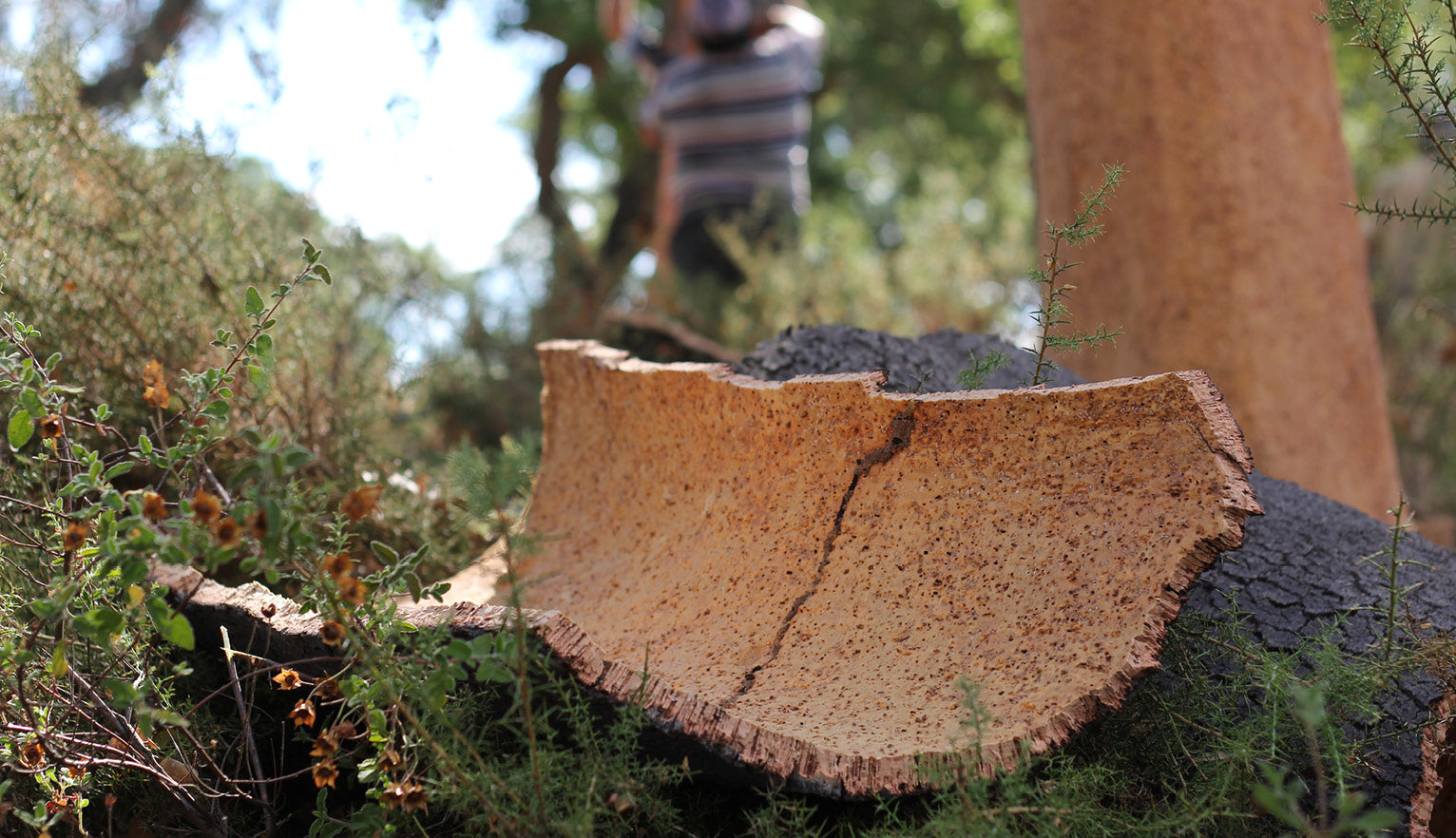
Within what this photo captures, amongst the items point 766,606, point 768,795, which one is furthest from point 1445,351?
point 768,795

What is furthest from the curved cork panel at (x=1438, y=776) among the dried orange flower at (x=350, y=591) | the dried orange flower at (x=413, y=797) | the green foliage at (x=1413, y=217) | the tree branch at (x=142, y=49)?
the tree branch at (x=142, y=49)

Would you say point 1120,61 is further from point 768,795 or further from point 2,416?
point 2,416

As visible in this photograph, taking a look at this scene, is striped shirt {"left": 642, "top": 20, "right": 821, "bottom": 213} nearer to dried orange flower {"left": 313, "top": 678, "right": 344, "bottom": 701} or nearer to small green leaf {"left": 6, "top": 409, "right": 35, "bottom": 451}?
dried orange flower {"left": 313, "top": 678, "right": 344, "bottom": 701}

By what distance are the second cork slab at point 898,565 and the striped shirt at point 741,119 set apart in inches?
161

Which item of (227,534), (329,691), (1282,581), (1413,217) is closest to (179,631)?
(227,534)

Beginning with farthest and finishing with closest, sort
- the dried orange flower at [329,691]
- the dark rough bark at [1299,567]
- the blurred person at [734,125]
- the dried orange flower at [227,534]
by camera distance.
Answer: the blurred person at [734,125], the dark rough bark at [1299,567], the dried orange flower at [329,691], the dried orange flower at [227,534]

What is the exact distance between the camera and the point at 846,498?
1769 millimetres

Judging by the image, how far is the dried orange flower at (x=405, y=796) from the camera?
48.6 inches

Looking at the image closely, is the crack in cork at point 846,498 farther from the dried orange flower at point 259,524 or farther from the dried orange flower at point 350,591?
the dried orange flower at point 259,524

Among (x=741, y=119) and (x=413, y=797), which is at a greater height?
(x=741, y=119)

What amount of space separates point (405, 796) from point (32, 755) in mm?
516

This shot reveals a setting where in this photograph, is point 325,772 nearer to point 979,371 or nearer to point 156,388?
point 156,388

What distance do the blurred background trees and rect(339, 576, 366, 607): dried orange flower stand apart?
1.34 m

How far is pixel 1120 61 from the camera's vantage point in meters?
3.31
